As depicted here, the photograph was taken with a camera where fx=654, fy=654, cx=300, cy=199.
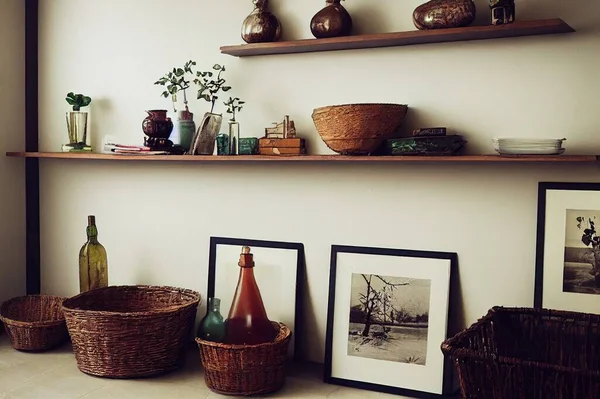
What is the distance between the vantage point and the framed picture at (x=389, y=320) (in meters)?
2.27

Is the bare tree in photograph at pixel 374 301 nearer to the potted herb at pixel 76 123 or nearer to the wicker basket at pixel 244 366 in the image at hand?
the wicker basket at pixel 244 366

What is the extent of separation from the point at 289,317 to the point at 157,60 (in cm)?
123

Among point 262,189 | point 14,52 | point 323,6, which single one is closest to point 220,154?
point 262,189

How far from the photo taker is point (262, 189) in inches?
103

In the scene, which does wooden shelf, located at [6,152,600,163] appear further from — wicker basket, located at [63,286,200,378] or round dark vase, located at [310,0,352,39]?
wicker basket, located at [63,286,200,378]

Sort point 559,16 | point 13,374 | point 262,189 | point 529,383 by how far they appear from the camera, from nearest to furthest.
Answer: point 529,383 < point 559,16 < point 13,374 < point 262,189

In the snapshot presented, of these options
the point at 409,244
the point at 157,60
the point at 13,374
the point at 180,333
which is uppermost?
the point at 157,60

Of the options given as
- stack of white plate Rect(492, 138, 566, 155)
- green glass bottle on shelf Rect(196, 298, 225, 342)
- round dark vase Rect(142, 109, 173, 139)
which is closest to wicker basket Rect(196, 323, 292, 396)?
green glass bottle on shelf Rect(196, 298, 225, 342)

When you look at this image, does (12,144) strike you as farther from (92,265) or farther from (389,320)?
(389,320)

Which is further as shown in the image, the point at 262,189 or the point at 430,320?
the point at 262,189

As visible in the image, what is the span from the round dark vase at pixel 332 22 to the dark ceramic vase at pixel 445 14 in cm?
27

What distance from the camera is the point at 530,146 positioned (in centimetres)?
202

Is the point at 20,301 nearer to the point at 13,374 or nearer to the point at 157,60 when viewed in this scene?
the point at 13,374

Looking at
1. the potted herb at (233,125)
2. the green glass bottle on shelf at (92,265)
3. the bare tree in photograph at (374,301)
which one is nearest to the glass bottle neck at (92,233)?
the green glass bottle on shelf at (92,265)
